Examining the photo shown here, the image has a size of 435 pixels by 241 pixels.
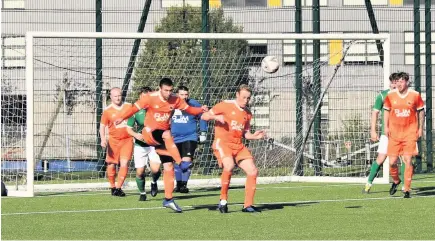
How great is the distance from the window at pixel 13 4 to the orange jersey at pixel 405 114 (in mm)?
8931

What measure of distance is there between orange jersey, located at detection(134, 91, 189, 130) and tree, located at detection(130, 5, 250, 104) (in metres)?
5.65

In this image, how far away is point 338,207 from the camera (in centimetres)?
1564

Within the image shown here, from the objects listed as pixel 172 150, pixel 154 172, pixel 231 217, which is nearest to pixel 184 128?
pixel 154 172

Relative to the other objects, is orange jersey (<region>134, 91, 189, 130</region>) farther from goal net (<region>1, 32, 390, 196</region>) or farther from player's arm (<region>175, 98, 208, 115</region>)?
goal net (<region>1, 32, 390, 196</region>)

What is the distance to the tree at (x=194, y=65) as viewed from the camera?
71.2ft

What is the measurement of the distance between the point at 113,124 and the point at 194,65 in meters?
3.67

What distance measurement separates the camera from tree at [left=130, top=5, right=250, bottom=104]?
71.2ft

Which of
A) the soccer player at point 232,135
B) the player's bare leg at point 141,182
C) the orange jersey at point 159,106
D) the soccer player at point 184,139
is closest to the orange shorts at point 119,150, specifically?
the player's bare leg at point 141,182

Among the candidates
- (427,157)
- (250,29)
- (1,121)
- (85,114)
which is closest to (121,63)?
(85,114)

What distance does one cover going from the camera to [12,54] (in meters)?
20.3

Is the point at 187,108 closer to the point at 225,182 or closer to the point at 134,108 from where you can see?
the point at 134,108

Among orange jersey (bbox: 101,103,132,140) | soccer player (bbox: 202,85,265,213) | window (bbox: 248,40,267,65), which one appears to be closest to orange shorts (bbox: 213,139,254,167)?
soccer player (bbox: 202,85,265,213)

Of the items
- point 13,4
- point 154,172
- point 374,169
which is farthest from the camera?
point 13,4

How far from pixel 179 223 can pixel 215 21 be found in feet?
41.6
